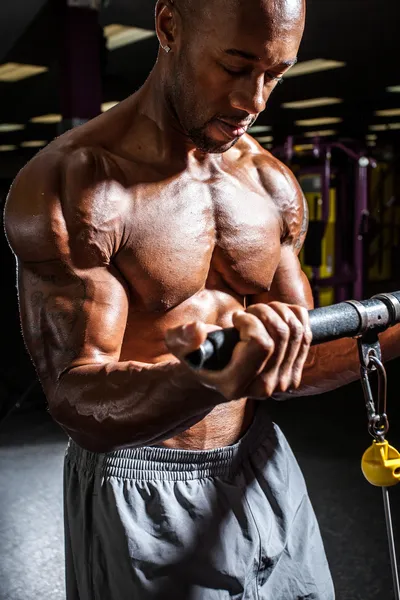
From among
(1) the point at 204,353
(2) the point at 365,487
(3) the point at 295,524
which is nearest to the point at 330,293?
(2) the point at 365,487

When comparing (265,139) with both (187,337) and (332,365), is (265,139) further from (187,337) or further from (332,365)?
(187,337)

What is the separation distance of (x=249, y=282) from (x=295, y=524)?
43 centimetres

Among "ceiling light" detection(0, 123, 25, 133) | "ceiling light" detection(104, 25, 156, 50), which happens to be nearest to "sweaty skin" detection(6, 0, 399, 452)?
"ceiling light" detection(104, 25, 156, 50)

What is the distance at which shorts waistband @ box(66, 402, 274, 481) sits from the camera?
3.39 feet

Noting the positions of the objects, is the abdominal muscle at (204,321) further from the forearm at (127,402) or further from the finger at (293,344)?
the finger at (293,344)

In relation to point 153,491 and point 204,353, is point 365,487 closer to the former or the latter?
point 153,491

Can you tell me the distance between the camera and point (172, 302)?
3.32 ft

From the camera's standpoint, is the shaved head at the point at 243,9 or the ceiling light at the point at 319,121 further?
the ceiling light at the point at 319,121

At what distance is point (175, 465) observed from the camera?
3.44ft

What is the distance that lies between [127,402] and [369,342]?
0.32 meters

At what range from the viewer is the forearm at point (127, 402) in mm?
788

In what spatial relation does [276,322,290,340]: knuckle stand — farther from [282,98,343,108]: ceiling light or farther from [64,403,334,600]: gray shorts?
[282,98,343,108]: ceiling light

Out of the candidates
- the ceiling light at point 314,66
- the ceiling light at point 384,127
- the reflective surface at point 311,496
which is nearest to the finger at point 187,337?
the reflective surface at point 311,496

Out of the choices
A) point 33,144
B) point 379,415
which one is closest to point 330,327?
point 379,415
